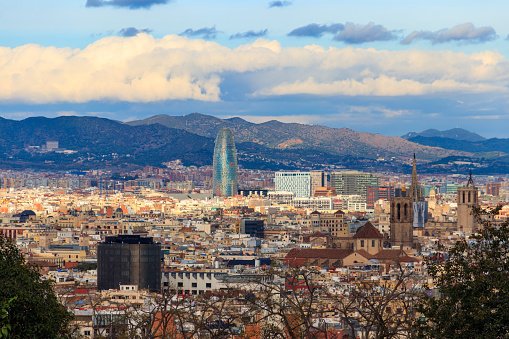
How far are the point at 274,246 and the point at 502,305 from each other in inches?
4060

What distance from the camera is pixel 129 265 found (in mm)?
76562

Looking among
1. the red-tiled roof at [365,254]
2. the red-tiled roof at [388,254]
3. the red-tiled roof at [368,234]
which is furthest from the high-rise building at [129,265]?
the red-tiled roof at [368,234]

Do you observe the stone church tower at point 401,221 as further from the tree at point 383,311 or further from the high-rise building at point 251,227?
the tree at point 383,311

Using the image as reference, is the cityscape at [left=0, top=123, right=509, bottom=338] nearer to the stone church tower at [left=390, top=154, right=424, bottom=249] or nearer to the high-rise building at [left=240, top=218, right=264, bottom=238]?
the stone church tower at [left=390, top=154, right=424, bottom=249]

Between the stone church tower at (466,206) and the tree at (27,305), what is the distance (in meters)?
110

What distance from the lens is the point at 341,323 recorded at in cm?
5203

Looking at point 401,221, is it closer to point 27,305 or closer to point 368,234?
point 368,234

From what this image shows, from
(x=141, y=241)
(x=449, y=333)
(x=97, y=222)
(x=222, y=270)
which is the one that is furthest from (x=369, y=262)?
(x=449, y=333)

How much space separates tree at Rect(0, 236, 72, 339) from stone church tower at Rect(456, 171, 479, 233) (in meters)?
110

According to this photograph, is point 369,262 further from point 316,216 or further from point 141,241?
point 316,216

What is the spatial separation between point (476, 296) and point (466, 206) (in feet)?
370

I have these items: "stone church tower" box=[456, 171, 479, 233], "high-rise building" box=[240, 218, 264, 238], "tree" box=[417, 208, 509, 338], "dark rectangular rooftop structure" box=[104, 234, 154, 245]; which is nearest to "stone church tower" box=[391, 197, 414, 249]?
"stone church tower" box=[456, 171, 479, 233]

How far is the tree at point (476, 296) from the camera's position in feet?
77.6

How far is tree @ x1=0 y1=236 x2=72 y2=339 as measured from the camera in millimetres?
22016
